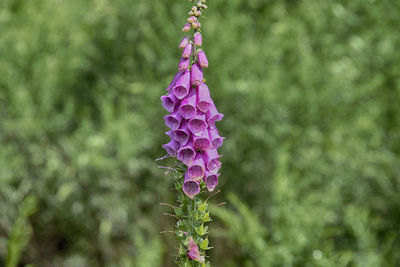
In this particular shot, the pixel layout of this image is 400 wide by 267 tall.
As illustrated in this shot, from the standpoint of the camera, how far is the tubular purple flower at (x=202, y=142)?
1761mm

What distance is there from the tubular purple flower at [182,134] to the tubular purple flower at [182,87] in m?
0.10

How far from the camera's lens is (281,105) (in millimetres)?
5227

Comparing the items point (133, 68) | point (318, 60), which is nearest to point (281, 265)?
point (318, 60)

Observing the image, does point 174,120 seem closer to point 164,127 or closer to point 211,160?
point 211,160

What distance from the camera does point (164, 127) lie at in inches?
216

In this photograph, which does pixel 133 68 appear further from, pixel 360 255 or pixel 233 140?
pixel 360 255

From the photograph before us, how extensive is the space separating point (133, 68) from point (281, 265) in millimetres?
3118

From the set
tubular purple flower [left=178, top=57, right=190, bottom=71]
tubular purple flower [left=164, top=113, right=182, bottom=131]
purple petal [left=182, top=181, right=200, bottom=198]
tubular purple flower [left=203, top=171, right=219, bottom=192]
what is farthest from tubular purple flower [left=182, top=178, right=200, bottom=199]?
tubular purple flower [left=178, top=57, right=190, bottom=71]

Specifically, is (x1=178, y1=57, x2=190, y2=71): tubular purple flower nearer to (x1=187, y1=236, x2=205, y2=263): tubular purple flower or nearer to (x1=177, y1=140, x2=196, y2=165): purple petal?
(x1=177, y1=140, x2=196, y2=165): purple petal

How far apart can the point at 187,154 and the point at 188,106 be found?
0.18 metres

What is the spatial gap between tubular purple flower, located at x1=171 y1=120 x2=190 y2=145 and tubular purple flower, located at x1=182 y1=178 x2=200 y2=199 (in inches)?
6.1

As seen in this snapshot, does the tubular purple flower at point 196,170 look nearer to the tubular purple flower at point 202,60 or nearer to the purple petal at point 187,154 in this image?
the purple petal at point 187,154

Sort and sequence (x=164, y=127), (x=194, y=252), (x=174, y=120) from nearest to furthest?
(x=194, y=252)
(x=174, y=120)
(x=164, y=127)

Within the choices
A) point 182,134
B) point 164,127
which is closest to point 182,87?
point 182,134
